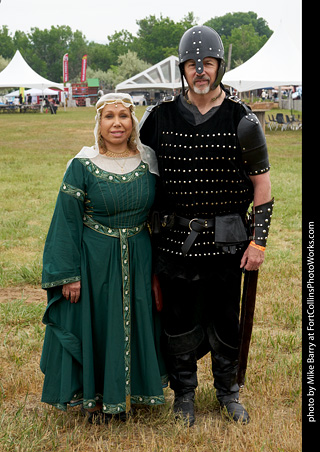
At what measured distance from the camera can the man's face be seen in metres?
2.81

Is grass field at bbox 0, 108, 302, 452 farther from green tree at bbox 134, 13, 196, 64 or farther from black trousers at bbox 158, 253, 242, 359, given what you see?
green tree at bbox 134, 13, 196, 64

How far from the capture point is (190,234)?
293 centimetres

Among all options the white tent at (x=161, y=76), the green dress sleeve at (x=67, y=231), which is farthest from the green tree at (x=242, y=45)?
the green dress sleeve at (x=67, y=231)

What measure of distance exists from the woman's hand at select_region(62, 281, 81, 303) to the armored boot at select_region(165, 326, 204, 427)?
54 centimetres

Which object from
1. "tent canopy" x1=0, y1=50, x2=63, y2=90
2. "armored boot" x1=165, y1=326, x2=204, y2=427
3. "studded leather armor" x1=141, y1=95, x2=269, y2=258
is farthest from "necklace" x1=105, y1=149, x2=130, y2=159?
"tent canopy" x1=0, y1=50, x2=63, y2=90

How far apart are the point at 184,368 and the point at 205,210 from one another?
87 cm

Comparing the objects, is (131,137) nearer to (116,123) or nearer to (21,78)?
(116,123)

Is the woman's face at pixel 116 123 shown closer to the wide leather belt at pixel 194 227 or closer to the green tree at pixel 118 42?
the wide leather belt at pixel 194 227

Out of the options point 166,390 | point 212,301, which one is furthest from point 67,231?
point 166,390

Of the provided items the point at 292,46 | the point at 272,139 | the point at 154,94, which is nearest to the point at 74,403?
the point at 272,139

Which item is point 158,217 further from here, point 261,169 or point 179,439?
point 179,439

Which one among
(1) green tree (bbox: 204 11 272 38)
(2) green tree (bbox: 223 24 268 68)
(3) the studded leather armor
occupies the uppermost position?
(1) green tree (bbox: 204 11 272 38)

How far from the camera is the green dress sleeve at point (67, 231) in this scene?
9.37 feet

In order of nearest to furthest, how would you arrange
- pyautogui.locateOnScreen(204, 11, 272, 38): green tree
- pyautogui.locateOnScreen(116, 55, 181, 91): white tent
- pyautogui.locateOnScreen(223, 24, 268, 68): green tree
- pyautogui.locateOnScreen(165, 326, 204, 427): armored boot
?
1. pyautogui.locateOnScreen(165, 326, 204, 427): armored boot
2. pyautogui.locateOnScreen(116, 55, 181, 91): white tent
3. pyautogui.locateOnScreen(223, 24, 268, 68): green tree
4. pyautogui.locateOnScreen(204, 11, 272, 38): green tree
